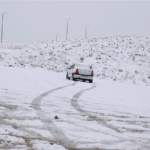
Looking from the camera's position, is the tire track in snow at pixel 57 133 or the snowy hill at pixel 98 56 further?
the snowy hill at pixel 98 56

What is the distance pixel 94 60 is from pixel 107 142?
137 feet

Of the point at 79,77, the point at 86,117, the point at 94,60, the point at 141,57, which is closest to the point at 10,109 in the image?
the point at 86,117

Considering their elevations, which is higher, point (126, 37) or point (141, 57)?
point (126, 37)

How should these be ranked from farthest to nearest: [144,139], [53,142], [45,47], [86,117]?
[45,47]
[86,117]
[144,139]
[53,142]

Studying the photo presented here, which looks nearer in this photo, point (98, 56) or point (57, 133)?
point (57, 133)

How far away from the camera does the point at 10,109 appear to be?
273 inches

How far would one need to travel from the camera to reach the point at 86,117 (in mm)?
6633

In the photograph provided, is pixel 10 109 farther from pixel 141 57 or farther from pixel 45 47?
pixel 45 47

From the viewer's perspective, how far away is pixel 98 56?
4806 cm

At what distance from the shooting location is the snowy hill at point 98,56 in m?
39.8

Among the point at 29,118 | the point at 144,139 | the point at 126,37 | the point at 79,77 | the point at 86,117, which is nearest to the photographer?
the point at 144,139

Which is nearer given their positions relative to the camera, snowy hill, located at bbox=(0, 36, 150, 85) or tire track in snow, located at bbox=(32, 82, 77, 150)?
tire track in snow, located at bbox=(32, 82, 77, 150)

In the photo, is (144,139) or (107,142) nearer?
(107,142)

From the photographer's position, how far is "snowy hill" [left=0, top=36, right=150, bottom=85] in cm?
3975
